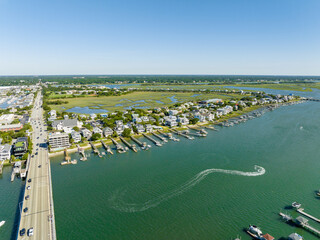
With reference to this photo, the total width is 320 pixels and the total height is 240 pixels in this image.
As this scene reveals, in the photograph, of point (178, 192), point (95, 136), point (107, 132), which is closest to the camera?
point (178, 192)

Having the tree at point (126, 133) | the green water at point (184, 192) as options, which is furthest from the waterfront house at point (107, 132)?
the green water at point (184, 192)

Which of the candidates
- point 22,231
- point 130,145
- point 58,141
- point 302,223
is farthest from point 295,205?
point 58,141

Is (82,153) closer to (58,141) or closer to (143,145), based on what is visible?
(58,141)

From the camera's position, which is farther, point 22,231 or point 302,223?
point 302,223

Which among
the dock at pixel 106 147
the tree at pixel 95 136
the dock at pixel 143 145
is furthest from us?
the tree at pixel 95 136

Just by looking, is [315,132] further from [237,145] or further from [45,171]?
[45,171]

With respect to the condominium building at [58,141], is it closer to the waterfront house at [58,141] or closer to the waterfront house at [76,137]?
the waterfront house at [58,141]

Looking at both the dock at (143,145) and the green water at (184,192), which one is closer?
the green water at (184,192)

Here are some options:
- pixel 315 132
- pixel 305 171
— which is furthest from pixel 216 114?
pixel 305 171
